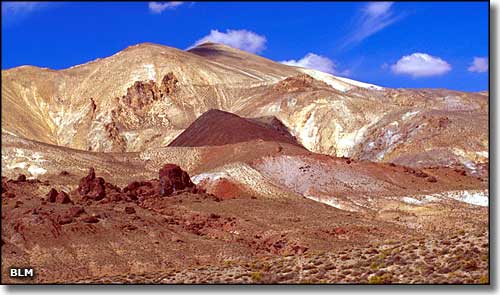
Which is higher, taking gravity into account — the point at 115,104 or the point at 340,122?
the point at 115,104

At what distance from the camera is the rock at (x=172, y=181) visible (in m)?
43.5

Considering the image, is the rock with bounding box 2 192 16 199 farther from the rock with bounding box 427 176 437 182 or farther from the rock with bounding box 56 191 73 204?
the rock with bounding box 427 176 437 182

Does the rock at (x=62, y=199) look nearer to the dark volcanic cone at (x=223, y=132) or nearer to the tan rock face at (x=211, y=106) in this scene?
the dark volcanic cone at (x=223, y=132)

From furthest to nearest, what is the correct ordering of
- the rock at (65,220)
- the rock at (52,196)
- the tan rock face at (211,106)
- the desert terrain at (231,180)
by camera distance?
the tan rock face at (211,106), the rock at (52,196), the rock at (65,220), the desert terrain at (231,180)

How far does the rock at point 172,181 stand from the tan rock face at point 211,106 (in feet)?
82.6

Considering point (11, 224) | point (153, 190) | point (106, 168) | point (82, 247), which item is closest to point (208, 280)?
point (82, 247)

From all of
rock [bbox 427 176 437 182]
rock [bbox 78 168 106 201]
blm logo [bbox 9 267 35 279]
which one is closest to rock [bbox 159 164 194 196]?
rock [bbox 78 168 106 201]

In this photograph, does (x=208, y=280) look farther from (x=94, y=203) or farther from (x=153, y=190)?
(x=153, y=190)

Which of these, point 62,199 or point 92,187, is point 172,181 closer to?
point 92,187

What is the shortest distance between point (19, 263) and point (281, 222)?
14919 millimetres

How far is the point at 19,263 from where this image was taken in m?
24.8

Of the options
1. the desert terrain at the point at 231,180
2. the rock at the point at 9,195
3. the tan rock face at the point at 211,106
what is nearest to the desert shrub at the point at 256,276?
the desert terrain at the point at 231,180

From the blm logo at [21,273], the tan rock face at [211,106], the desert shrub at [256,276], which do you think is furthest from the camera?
the tan rock face at [211,106]

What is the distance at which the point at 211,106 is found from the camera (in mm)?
92688
